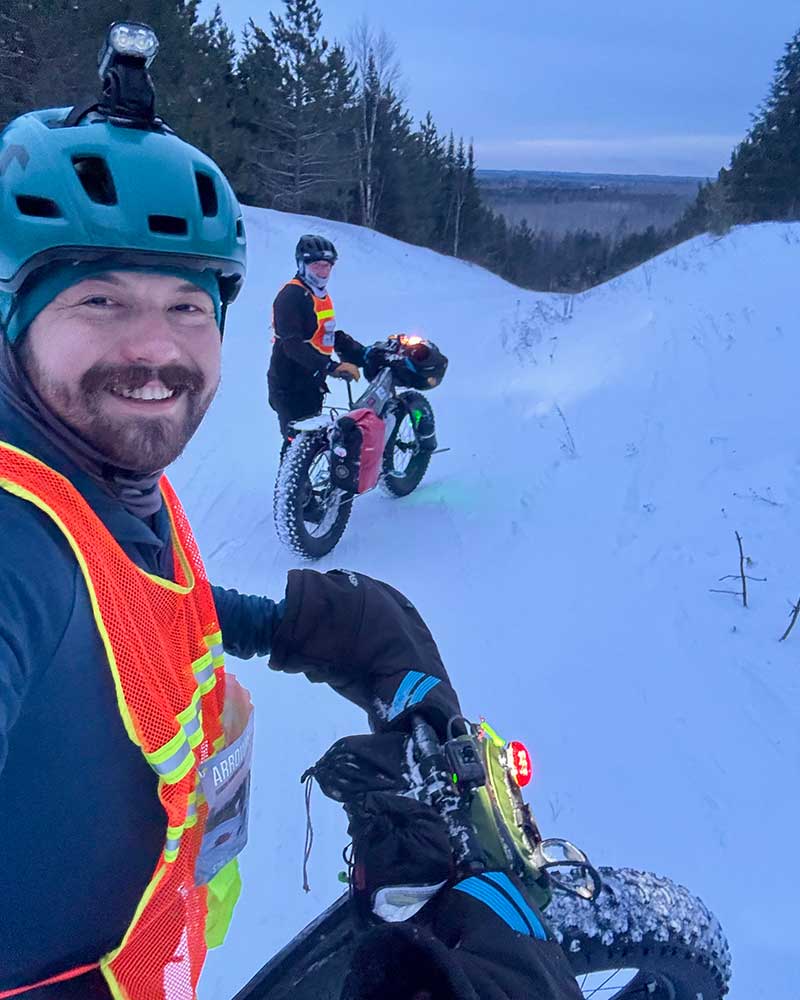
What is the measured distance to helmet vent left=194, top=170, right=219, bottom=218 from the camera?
162cm

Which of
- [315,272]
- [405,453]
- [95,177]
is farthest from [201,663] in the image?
[405,453]

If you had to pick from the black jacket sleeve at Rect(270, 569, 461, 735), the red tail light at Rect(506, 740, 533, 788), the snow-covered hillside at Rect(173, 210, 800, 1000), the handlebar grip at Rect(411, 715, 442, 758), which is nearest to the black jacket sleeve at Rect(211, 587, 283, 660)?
the black jacket sleeve at Rect(270, 569, 461, 735)

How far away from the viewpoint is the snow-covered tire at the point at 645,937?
191 centimetres

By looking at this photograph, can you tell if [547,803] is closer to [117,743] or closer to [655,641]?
[655,641]

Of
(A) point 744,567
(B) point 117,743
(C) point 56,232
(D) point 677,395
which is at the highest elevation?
(C) point 56,232

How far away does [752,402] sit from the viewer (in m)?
6.89

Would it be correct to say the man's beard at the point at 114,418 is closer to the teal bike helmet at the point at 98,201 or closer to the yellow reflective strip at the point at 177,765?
the teal bike helmet at the point at 98,201

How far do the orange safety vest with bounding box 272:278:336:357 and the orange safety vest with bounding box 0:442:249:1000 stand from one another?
442 cm

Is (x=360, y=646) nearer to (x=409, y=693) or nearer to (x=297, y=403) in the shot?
(x=409, y=693)

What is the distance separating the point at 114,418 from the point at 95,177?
1.66 feet

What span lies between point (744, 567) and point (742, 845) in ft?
6.90

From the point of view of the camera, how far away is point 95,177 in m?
1.51

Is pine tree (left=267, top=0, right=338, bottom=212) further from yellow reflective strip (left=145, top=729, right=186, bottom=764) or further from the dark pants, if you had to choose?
yellow reflective strip (left=145, top=729, right=186, bottom=764)

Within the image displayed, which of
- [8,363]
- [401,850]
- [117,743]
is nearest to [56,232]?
[8,363]
